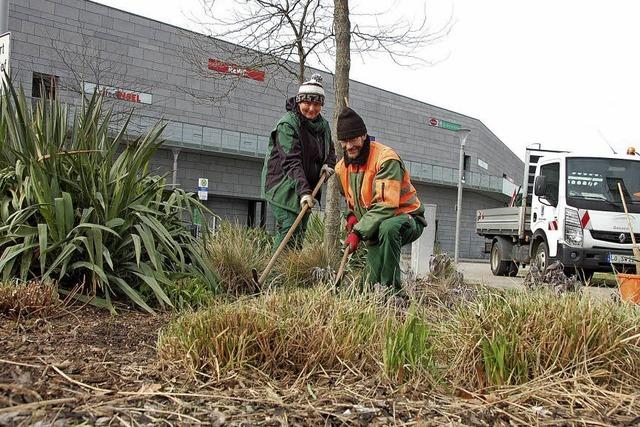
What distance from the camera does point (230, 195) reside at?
93.7ft

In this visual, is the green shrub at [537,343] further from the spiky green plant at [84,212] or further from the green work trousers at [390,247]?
the spiky green plant at [84,212]

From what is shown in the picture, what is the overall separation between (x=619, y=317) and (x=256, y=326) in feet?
4.94

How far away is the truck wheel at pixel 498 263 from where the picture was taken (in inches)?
547

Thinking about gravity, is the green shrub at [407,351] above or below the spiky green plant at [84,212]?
below

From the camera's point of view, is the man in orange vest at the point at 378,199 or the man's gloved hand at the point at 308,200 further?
the man's gloved hand at the point at 308,200

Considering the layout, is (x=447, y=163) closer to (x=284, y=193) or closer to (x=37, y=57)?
(x=37, y=57)

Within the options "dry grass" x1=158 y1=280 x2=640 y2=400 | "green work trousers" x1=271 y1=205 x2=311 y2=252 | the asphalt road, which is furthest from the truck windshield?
"dry grass" x1=158 y1=280 x2=640 y2=400

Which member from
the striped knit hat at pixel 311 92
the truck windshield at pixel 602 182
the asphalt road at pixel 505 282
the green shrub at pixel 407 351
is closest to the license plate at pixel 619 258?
the truck windshield at pixel 602 182

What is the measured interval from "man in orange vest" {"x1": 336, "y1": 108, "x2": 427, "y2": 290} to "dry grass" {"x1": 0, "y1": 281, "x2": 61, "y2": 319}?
1.92 metres

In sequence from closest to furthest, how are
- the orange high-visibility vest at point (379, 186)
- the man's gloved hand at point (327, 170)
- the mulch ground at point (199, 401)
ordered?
the mulch ground at point (199, 401) < the orange high-visibility vest at point (379, 186) < the man's gloved hand at point (327, 170)

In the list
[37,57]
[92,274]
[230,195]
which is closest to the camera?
[92,274]

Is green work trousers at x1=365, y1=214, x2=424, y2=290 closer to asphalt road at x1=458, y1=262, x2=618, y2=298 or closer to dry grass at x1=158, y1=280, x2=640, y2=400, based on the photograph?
asphalt road at x1=458, y1=262, x2=618, y2=298

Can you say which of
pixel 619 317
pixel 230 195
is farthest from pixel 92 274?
pixel 230 195

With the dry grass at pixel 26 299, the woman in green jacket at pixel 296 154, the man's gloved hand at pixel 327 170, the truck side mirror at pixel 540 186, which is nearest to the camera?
the dry grass at pixel 26 299
